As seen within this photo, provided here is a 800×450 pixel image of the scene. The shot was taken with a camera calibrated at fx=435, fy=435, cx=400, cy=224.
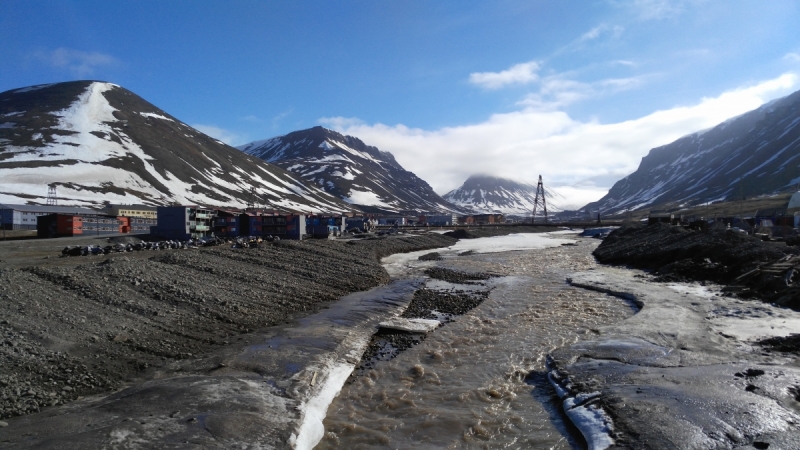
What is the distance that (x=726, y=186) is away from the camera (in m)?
193

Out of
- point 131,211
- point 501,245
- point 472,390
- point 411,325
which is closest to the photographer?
point 472,390

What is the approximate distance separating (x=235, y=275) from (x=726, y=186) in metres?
227

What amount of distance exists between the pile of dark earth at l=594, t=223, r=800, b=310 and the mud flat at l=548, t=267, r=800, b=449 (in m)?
4.15

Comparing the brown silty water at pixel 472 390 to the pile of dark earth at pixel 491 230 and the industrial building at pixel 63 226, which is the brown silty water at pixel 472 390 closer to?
the industrial building at pixel 63 226

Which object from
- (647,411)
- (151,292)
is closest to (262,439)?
(647,411)

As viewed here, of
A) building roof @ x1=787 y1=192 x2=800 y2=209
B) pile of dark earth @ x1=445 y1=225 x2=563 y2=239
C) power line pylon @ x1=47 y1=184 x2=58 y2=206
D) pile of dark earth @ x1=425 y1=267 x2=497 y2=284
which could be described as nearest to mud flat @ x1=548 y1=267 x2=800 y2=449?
pile of dark earth @ x1=425 y1=267 x2=497 y2=284

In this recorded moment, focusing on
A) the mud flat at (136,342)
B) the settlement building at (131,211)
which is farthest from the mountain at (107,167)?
the mud flat at (136,342)

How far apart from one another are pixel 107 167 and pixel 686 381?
571 ft

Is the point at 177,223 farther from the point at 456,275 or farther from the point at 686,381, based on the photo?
the point at 686,381

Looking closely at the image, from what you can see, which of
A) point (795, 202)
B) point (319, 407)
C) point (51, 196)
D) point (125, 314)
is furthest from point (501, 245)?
point (51, 196)

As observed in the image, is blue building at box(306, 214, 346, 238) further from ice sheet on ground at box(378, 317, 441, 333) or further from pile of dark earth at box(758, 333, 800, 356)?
pile of dark earth at box(758, 333, 800, 356)

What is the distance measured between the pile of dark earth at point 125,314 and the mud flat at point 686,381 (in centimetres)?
1362

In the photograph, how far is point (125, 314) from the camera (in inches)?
734

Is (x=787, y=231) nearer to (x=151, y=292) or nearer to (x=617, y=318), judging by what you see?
(x=617, y=318)
